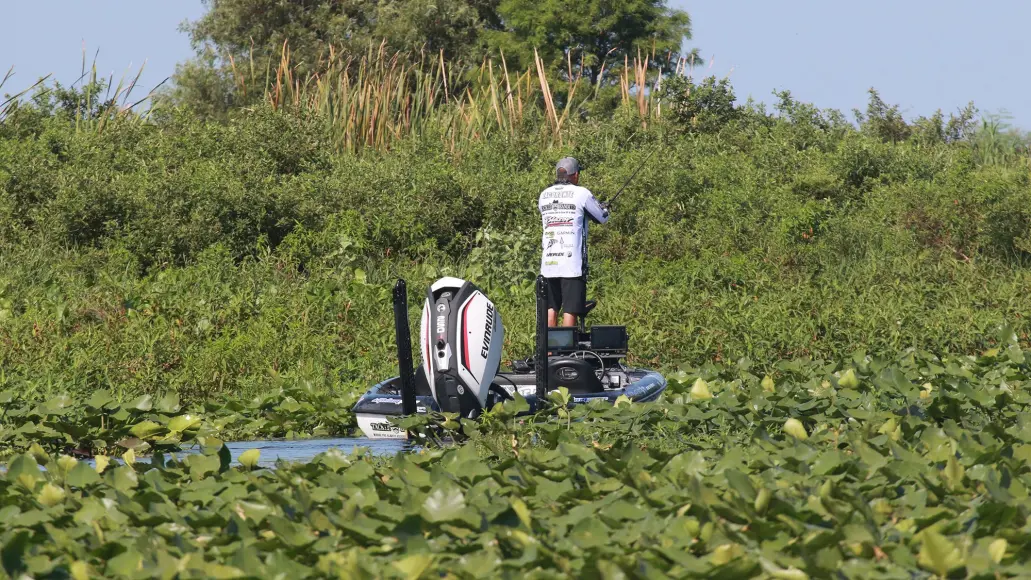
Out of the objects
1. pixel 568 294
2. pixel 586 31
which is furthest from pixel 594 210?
pixel 586 31

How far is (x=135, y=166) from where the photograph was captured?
17188mm

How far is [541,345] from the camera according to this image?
24.5 ft

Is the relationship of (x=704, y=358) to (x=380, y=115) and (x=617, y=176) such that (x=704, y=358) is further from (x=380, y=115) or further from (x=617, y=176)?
(x=380, y=115)

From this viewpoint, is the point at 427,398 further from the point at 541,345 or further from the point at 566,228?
the point at 566,228

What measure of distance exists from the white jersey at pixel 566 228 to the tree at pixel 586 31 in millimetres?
20919

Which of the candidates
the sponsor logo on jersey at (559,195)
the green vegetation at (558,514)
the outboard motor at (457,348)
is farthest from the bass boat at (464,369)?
the sponsor logo on jersey at (559,195)

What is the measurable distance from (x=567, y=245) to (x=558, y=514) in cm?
599

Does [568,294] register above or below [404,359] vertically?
above

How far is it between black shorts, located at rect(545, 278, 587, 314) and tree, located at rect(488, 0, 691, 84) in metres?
21.1

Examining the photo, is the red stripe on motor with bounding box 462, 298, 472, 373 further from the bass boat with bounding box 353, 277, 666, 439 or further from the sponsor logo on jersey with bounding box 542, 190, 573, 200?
the sponsor logo on jersey with bounding box 542, 190, 573, 200

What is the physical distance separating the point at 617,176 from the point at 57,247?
737 centimetres

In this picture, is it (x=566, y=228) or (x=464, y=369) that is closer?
(x=464, y=369)

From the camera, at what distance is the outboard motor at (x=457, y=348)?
275 inches

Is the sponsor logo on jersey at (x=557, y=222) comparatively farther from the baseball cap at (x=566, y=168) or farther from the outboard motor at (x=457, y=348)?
the outboard motor at (x=457, y=348)
